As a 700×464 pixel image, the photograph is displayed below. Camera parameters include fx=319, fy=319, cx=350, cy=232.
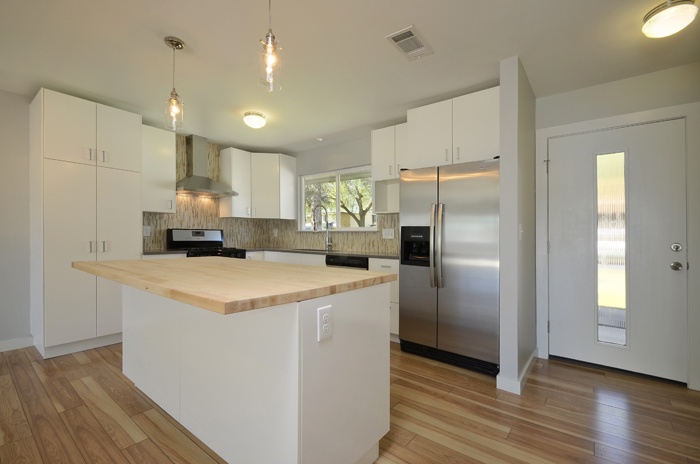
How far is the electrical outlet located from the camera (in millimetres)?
1244

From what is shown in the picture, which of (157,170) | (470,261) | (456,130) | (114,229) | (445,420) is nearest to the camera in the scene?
(445,420)

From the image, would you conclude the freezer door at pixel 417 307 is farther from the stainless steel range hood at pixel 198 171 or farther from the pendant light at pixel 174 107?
the stainless steel range hood at pixel 198 171

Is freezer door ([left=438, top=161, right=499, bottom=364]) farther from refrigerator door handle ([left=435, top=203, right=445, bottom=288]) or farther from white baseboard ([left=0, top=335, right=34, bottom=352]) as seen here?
white baseboard ([left=0, top=335, right=34, bottom=352])

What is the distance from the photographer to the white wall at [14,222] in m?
3.02

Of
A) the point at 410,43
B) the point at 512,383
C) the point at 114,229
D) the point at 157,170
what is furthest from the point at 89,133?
the point at 512,383

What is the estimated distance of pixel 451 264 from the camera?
2.78 m

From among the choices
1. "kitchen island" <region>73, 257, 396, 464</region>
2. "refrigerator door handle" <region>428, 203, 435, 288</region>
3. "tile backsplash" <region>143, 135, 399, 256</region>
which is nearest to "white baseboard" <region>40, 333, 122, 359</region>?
"tile backsplash" <region>143, 135, 399, 256</region>

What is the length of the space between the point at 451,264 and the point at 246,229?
3.59 meters

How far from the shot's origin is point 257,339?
1311mm

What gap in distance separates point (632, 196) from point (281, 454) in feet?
10.6

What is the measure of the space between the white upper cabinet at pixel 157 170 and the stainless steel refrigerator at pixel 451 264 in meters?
2.86

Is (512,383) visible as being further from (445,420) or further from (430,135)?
(430,135)

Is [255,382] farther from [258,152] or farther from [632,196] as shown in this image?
[258,152]

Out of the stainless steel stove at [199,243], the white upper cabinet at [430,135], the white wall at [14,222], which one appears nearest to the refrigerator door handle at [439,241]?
the white upper cabinet at [430,135]
